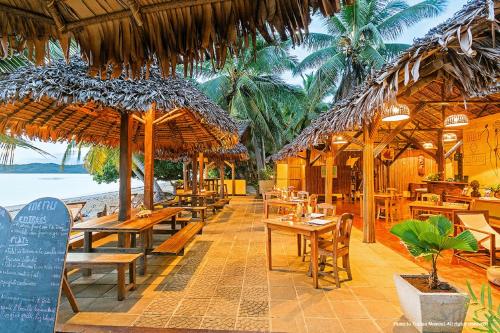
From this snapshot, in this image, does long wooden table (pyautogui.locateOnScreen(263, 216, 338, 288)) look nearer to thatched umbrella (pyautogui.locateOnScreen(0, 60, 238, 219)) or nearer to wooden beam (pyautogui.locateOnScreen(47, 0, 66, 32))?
thatched umbrella (pyautogui.locateOnScreen(0, 60, 238, 219))

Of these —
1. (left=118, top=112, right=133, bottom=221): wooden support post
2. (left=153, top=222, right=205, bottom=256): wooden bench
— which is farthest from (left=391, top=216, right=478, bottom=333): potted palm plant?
(left=118, top=112, right=133, bottom=221): wooden support post

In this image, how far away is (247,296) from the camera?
3.20 meters

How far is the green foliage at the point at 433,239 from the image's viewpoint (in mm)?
2196

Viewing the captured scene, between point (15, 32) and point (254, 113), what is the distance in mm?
15770

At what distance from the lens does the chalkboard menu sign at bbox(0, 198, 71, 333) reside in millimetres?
1782

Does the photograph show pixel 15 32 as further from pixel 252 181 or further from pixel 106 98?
pixel 252 181

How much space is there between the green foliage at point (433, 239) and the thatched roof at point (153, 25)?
1868 mm

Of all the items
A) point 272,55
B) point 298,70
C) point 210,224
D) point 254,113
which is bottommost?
Answer: point 210,224

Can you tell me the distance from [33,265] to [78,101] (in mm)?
2350

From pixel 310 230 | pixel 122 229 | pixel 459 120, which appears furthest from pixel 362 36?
pixel 122 229

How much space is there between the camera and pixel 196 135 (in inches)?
291

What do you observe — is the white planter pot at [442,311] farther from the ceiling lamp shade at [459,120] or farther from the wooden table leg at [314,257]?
the ceiling lamp shade at [459,120]

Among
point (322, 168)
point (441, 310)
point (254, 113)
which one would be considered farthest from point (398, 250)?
point (254, 113)

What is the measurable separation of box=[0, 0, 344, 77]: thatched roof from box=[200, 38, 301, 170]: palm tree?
1455 centimetres
